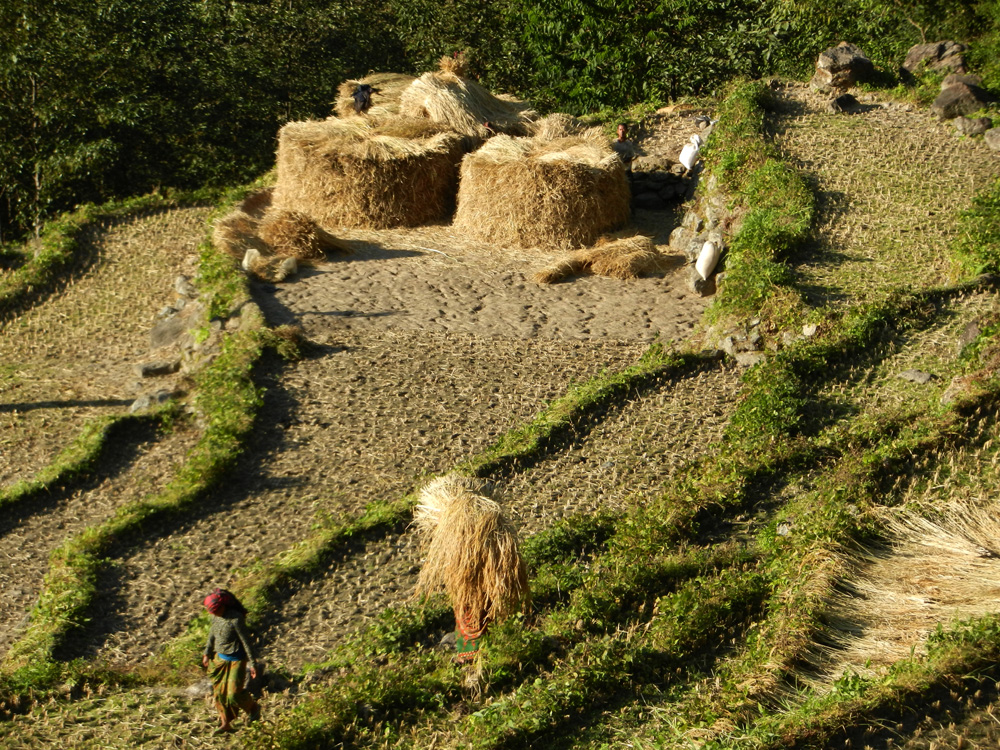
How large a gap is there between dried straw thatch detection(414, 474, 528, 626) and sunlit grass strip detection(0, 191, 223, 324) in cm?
935

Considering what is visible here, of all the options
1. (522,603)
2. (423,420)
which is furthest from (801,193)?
(522,603)

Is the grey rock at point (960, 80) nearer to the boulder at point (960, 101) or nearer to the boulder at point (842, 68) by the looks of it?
the boulder at point (960, 101)

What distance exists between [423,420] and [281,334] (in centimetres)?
210

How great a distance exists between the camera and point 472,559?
6.62 metres

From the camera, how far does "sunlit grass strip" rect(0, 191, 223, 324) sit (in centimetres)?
1388

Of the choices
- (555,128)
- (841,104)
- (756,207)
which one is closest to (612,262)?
(756,207)

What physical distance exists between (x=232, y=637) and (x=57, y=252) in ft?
32.8

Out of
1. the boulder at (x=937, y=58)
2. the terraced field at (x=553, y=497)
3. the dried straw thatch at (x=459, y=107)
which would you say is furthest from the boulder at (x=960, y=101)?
the dried straw thatch at (x=459, y=107)

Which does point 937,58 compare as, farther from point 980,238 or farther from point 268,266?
point 268,266

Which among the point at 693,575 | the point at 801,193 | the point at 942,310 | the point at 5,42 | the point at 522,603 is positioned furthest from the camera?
the point at 5,42

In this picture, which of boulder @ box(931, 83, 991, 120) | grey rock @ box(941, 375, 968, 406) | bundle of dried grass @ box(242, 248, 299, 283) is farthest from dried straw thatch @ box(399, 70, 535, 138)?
grey rock @ box(941, 375, 968, 406)

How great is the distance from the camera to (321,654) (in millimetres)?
7250

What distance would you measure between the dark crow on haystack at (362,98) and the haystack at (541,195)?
2.94m

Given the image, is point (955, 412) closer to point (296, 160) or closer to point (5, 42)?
point (296, 160)
